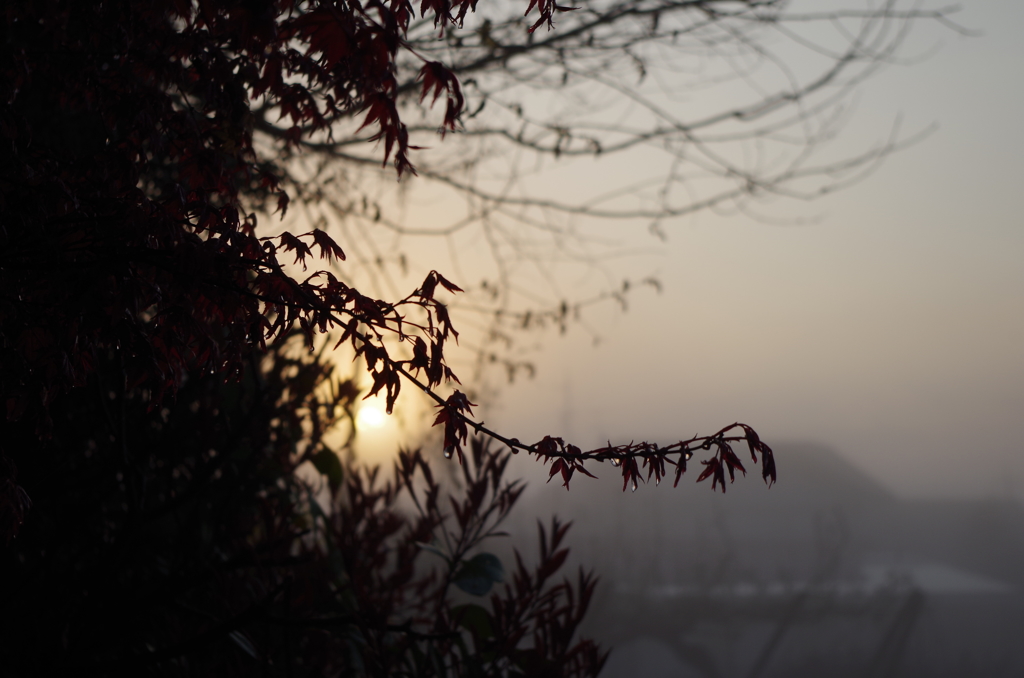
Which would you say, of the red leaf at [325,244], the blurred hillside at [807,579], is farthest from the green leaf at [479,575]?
the blurred hillside at [807,579]

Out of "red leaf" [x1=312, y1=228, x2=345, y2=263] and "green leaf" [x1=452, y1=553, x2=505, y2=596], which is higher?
"red leaf" [x1=312, y1=228, x2=345, y2=263]

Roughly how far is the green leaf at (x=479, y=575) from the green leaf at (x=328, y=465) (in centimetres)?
52

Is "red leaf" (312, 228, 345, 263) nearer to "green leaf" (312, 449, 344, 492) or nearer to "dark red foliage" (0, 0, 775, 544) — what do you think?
"dark red foliage" (0, 0, 775, 544)

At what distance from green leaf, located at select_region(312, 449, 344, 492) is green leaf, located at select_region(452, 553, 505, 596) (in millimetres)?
522

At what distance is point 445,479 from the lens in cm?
284

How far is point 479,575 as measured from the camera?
3.96 ft

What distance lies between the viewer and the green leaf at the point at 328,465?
162 centimetres

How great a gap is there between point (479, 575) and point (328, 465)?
0.59 meters

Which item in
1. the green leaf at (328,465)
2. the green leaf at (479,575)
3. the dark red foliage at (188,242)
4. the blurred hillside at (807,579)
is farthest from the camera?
the blurred hillside at (807,579)

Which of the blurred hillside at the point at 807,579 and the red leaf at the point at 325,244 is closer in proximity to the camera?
the red leaf at the point at 325,244

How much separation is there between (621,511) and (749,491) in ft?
1.74

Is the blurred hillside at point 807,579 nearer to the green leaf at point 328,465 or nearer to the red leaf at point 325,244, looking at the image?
the green leaf at point 328,465

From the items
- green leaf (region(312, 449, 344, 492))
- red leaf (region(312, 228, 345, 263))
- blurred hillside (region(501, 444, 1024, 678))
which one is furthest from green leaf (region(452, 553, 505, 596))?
blurred hillside (region(501, 444, 1024, 678))

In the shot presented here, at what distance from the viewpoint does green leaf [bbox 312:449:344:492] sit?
1.62m
